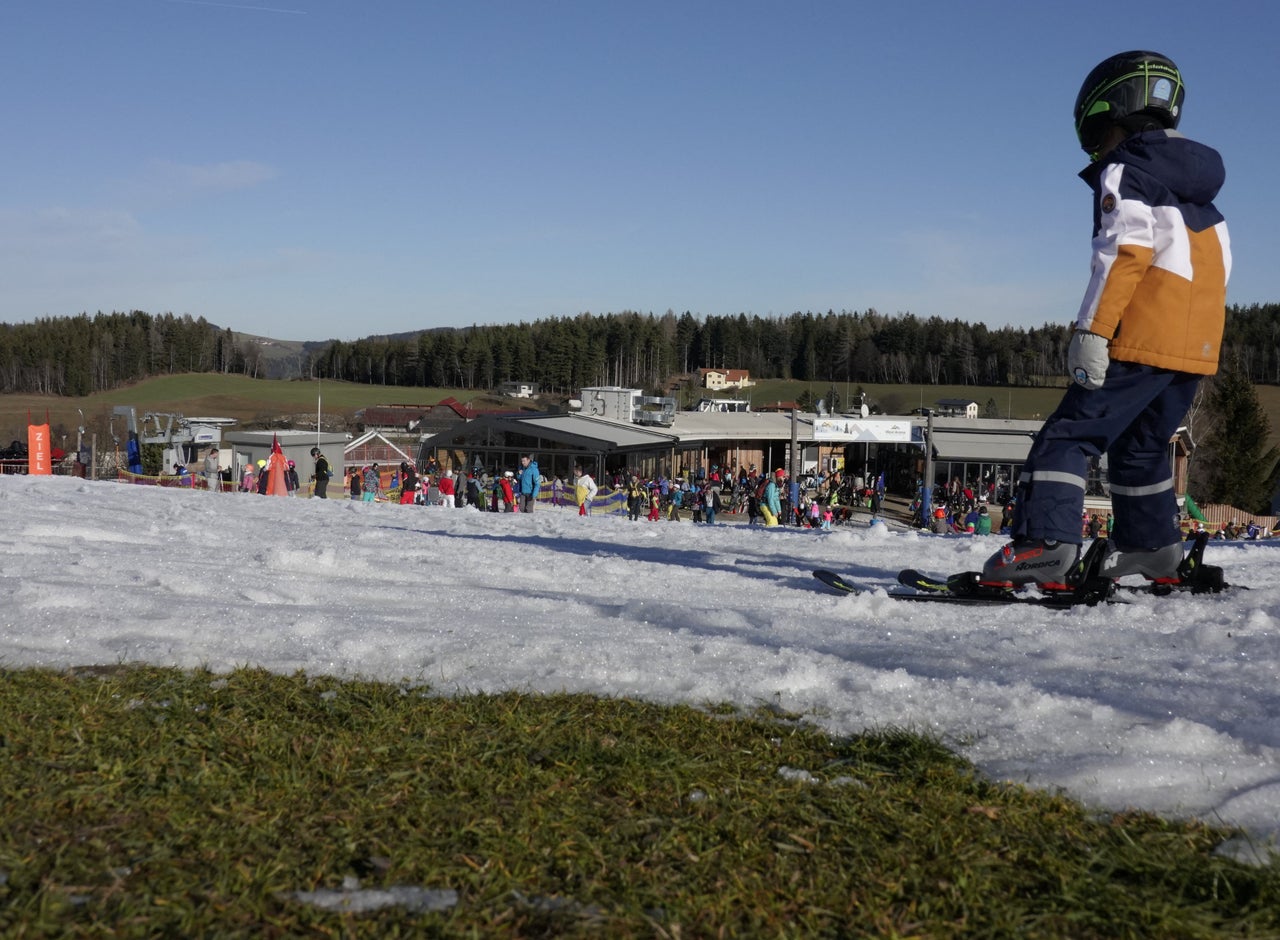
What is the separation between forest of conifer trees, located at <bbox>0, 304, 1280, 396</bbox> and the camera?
5037 inches

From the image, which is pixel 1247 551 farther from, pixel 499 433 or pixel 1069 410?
pixel 499 433

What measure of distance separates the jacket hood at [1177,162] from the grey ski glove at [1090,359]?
2.06 feet

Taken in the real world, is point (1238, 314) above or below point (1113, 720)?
above

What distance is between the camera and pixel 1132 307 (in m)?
3.75

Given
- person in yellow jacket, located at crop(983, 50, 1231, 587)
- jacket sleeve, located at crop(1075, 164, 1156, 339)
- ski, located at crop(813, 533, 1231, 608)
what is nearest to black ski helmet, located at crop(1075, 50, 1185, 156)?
person in yellow jacket, located at crop(983, 50, 1231, 587)

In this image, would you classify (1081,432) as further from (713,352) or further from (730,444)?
(713,352)

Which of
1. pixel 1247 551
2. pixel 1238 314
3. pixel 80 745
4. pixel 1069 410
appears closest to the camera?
pixel 80 745

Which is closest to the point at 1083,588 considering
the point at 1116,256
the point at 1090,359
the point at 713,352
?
the point at 1090,359

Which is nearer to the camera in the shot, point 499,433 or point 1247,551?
point 1247,551

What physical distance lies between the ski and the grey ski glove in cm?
66

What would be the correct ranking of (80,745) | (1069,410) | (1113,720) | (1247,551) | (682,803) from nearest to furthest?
(682,803)
(80,745)
(1113,720)
(1069,410)
(1247,551)

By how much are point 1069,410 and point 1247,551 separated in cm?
299

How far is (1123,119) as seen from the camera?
391 centimetres

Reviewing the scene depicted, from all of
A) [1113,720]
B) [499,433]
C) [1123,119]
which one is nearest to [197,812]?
[1113,720]
